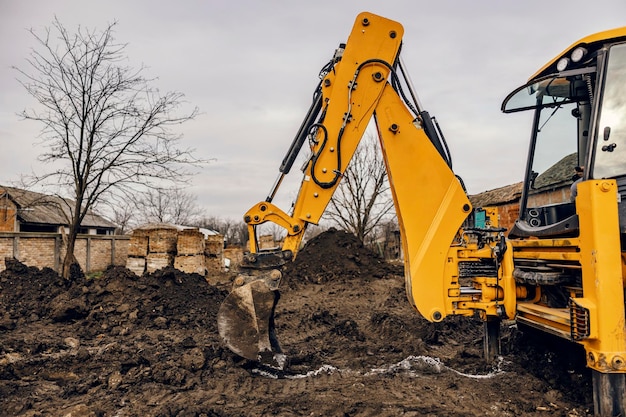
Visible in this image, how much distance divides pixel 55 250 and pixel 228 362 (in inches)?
506

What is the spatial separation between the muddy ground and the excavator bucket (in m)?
0.34

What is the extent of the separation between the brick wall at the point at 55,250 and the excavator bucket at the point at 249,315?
474 inches

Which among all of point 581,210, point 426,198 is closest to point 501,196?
point 426,198

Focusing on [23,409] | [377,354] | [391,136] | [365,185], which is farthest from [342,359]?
[365,185]

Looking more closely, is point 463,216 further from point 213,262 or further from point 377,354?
point 213,262

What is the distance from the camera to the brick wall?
14.6 metres

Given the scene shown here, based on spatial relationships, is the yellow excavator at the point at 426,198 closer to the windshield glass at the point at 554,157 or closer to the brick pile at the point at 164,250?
the windshield glass at the point at 554,157

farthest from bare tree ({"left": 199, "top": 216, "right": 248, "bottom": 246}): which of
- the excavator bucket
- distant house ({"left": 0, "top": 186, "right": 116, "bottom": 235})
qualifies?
the excavator bucket

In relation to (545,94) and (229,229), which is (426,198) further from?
(229,229)

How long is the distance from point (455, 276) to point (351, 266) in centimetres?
1001

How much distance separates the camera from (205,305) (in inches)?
386

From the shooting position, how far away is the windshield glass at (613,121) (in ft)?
13.2

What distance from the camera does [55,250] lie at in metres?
16.0

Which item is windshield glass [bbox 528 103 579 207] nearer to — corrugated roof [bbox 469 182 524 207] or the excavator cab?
the excavator cab
